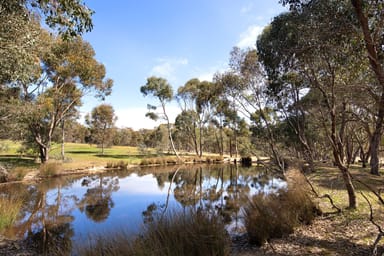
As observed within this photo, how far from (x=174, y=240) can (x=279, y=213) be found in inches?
110

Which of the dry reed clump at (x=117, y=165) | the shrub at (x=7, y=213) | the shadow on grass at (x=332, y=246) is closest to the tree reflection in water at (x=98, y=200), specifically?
the shrub at (x=7, y=213)

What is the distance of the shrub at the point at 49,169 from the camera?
14.2 meters

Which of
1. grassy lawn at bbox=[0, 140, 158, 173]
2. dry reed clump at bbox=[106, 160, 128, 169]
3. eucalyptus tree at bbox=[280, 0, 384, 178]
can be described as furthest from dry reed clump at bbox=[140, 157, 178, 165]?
eucalyptus tree at bbox=[280, 0, 384, 178]

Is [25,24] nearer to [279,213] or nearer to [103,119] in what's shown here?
[279,213]

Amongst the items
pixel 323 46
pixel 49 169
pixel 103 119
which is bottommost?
A: pixel 49 169

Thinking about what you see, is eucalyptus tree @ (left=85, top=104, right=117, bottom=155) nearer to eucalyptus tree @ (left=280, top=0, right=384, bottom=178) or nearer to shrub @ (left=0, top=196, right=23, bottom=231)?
shrub @ (left=0, top=196, right=23, bottom=231)

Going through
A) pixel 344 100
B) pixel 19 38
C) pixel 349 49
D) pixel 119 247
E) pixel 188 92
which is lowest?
pixel 119 247

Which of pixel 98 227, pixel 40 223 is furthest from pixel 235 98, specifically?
pixel 40 223

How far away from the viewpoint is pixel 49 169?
47.4ft

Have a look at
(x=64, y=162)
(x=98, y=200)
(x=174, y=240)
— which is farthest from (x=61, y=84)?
(x=174, y=240)

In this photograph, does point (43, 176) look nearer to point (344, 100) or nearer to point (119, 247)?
point (119, 247)

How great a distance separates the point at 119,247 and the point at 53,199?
8.15 m

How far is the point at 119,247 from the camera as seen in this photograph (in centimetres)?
297

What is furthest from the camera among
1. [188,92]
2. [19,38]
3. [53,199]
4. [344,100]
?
[188,92]
